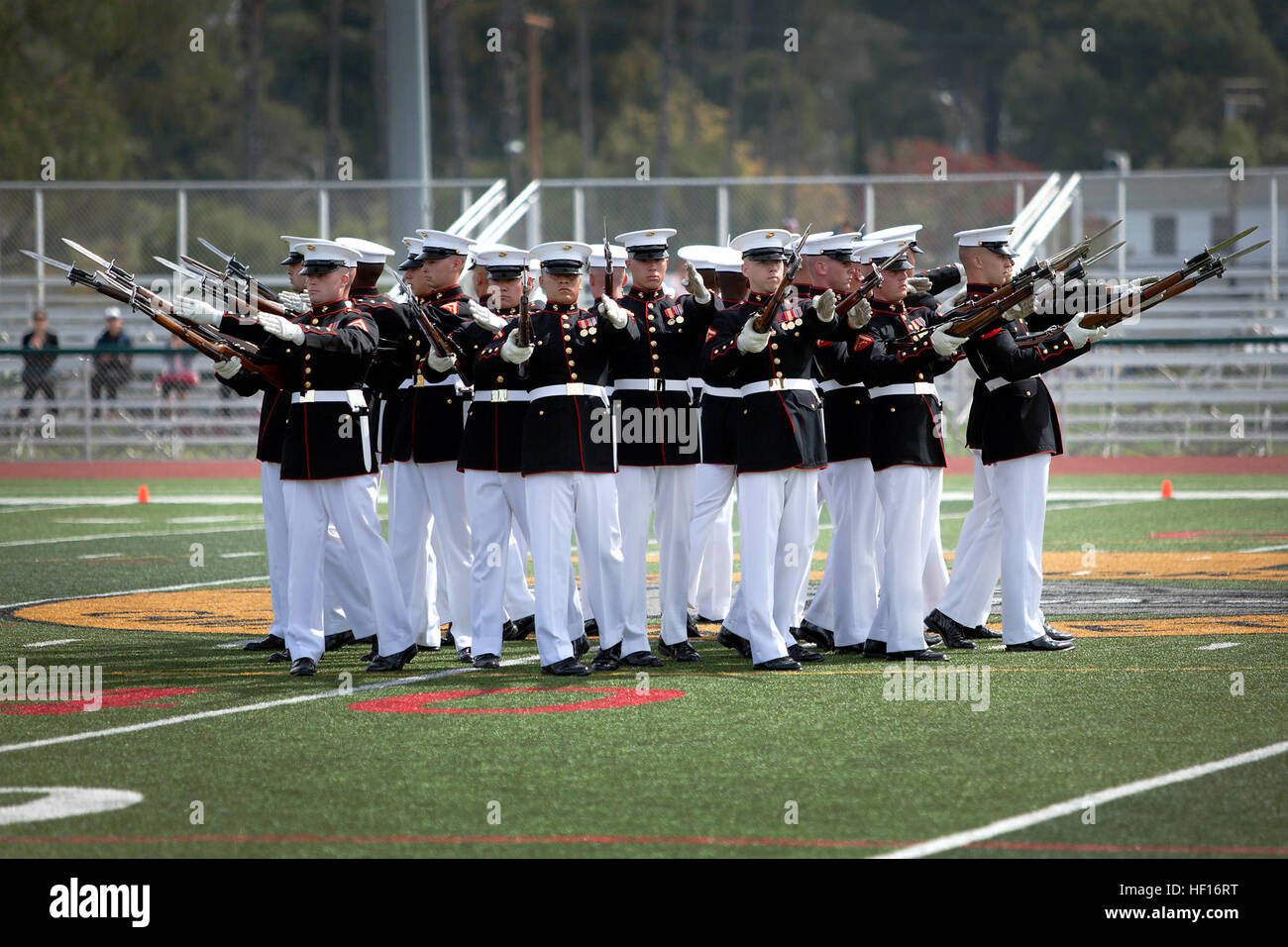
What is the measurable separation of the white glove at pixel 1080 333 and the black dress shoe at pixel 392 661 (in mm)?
3586

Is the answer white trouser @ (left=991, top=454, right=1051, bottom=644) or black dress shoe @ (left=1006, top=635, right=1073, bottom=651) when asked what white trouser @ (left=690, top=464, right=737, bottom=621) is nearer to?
white trouser @ (left=991, top=454, right=1051, bottom=644)

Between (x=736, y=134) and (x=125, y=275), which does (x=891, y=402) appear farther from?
(x=736, y=134)

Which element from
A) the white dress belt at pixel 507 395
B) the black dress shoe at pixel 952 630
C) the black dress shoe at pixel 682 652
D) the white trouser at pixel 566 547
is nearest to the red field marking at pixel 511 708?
the white trouser at pixel 566 547

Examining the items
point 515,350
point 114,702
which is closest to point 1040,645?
point 515,350

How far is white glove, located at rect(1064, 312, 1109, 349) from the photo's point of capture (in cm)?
883

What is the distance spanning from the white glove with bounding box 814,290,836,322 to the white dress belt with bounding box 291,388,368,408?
225 cm

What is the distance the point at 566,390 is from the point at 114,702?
8.11ft

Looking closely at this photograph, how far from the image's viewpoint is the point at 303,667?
8.56 metres

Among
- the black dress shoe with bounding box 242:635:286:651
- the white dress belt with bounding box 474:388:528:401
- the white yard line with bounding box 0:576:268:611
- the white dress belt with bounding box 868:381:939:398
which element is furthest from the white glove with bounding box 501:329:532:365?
the white yard line with bounding box 0:576:268:611

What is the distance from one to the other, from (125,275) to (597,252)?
2.55 metres

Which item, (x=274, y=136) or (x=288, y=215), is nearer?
(x=288, y=215)

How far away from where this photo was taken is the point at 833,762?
21.0ft

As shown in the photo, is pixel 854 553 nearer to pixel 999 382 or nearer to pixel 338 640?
pixel 999 382
